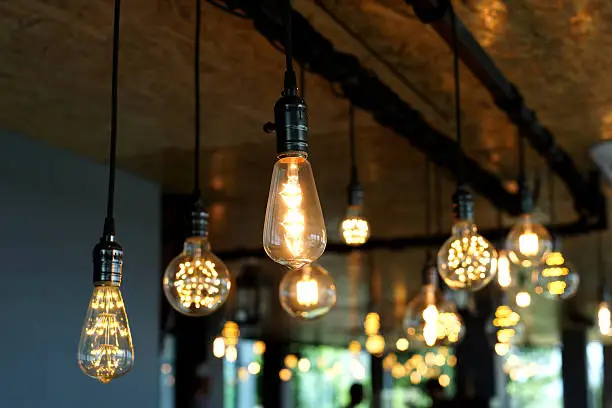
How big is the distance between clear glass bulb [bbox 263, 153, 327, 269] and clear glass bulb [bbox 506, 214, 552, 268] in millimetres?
2077

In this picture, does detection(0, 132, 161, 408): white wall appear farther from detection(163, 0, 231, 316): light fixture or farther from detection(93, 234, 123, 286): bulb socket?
detection(93, 234, 123, 286): bulb socket

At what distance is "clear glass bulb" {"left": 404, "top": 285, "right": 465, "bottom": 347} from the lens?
3756mm

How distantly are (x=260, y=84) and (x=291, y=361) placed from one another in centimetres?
1462

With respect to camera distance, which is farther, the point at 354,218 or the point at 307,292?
the point at 354,218

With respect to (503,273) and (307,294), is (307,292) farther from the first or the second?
(503,273)

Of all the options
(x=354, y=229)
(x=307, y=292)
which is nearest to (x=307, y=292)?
(x=307, y=292)

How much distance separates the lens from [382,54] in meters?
3.58

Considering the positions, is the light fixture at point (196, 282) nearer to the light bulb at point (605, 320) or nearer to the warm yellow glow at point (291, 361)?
the light bulb at point (605, 320)

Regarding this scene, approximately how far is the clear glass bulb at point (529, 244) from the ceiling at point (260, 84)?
669 mm

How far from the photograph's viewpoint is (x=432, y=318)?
385 centimetres

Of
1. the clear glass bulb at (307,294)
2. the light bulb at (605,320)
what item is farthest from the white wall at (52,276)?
the light bulb at (605,320)

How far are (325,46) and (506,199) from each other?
2.40 metres

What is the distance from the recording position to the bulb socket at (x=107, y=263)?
6.38ft

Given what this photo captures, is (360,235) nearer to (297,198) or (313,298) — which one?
(313,298)
